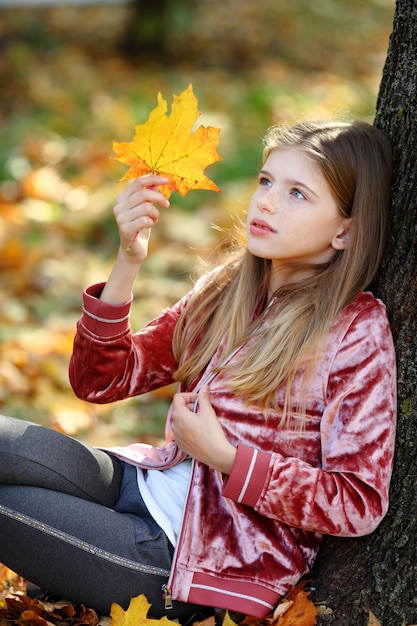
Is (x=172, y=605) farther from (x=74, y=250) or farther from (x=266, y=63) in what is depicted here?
(x=266, y=63)

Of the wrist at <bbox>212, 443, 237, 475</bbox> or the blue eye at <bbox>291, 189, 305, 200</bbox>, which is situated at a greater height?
the blue eye at <bbox>291, 189, 305, 200</bbox>

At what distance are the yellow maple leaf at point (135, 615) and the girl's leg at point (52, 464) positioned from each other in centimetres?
32

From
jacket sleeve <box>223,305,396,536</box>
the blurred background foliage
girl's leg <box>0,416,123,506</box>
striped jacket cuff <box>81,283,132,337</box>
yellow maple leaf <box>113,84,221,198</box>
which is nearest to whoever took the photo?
jacket sleeve <box>223,305,396,536</box>

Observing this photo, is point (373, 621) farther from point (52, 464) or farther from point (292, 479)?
point (52, 464)

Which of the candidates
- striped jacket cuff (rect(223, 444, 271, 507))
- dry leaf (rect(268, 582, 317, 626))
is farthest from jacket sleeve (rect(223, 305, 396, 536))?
dry leaf (rect(268, 582, 317, 626))

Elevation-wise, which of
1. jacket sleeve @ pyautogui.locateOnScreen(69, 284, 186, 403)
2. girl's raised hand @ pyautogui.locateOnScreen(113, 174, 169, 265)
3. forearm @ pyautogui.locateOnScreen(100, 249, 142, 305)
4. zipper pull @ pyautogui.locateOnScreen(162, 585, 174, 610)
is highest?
girl's raised hand @ pyautogui.locateOnScreen(113, 174, 169, 265)

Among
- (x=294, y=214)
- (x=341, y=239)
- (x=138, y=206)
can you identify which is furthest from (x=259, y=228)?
(x=138, y=206)

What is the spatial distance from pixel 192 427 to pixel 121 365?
38 cm

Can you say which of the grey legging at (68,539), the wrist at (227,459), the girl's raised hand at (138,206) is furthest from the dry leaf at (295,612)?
the girl's raised hand at (138,206)

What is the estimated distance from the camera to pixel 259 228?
2074 millimetres

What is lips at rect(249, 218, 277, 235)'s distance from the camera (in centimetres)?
206

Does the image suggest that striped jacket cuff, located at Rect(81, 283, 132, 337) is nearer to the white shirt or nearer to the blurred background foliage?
the white shirt

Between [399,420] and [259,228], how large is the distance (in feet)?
1.95

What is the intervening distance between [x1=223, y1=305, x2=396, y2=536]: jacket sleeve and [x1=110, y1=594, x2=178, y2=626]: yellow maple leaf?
338 mm
